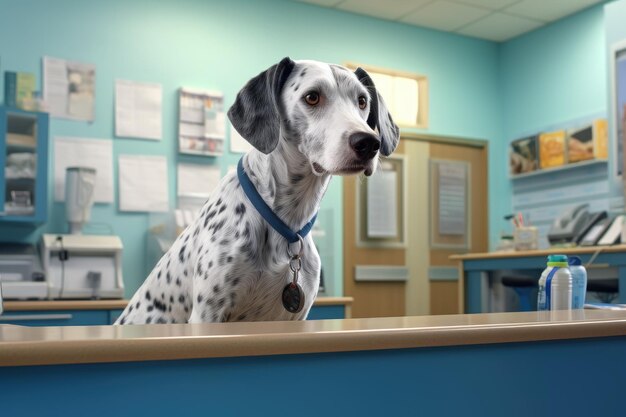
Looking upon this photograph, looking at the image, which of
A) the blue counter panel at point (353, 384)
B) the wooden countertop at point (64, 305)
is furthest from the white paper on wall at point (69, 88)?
the blue counter panel at point (353, 384)

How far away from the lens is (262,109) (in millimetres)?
1604

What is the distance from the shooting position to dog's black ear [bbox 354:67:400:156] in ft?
5.75

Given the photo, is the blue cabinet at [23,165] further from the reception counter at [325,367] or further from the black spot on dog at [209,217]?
the reception counter at [325,367]

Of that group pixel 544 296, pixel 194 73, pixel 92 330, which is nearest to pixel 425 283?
pixel 194 73

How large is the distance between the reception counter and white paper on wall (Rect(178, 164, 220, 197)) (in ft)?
11.3

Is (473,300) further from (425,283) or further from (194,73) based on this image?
(194,73)

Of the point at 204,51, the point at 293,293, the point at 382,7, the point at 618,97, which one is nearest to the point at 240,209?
the point at 293,293

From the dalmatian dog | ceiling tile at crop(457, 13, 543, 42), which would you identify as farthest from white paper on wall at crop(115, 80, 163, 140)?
the dalmatian dog

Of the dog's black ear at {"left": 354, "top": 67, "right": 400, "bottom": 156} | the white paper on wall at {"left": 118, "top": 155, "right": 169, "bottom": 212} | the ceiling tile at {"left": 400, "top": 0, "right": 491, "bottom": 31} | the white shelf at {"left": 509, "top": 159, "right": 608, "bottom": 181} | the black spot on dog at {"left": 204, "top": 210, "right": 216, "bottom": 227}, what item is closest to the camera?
the black spot on dog at {"left": 204, "top": 210, "right": 216, "bottom": 227}

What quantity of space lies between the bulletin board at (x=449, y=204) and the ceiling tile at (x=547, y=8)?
1.22 metres

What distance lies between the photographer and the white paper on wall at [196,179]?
4.45m

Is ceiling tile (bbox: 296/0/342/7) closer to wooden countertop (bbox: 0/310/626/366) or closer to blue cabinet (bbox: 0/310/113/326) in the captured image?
blue cabinet (bbox: 0/310/113/326)

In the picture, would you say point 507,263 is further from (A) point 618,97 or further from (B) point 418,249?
(B) point 418,249

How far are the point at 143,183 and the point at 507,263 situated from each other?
218cm
